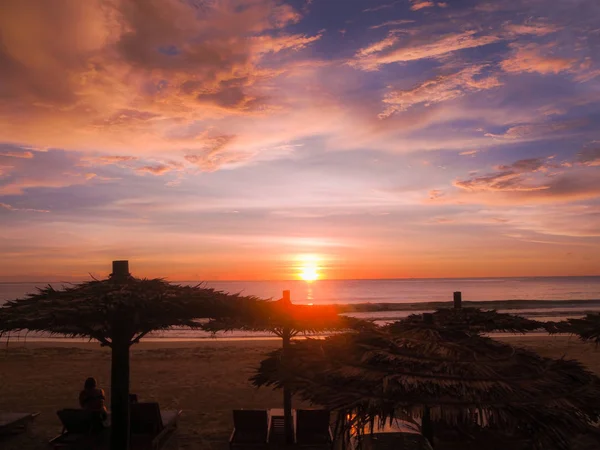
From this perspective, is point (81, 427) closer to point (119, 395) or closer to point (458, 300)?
point (119, 395)

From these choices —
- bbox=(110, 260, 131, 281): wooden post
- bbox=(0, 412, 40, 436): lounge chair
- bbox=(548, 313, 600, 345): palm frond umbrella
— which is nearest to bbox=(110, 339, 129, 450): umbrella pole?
bbox=(110, 260, 131, 281): wooden post

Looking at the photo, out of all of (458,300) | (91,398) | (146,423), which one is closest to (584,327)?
(458,300)

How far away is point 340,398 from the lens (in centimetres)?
378

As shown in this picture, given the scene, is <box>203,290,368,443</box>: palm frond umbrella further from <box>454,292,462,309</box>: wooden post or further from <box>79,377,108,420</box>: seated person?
<box>79,377,108,420</box>: seated person

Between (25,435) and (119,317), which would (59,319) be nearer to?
(119,317)

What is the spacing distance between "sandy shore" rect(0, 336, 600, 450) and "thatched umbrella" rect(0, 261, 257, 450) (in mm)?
2711

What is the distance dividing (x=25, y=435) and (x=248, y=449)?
4.61 meters

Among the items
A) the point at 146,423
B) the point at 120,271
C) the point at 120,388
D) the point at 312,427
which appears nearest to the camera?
the point at 120,388

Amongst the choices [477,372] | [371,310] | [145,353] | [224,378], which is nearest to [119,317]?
[477,372]

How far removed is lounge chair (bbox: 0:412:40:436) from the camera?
7988 millimetres

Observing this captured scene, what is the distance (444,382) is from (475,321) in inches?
106

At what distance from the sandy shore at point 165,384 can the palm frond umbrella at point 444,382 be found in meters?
4.90

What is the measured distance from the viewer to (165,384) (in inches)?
566

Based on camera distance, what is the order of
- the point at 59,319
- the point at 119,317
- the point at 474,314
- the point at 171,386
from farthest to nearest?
the point at 171,386
the point at 474,314
the point at 119,317
the point at 59,319
